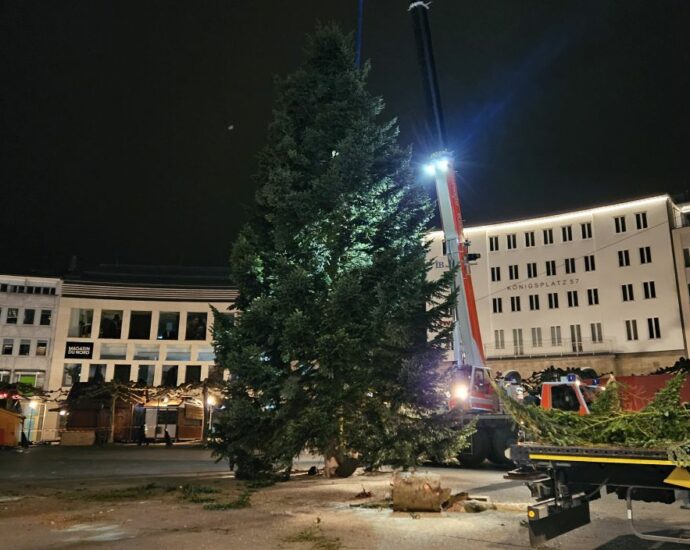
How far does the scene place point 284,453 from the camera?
1341 cm

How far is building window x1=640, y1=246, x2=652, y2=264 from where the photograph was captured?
4816cm

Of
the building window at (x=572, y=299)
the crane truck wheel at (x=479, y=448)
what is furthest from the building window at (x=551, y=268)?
the crane truck wheel at (x=479, y=448)

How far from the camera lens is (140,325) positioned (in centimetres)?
5222

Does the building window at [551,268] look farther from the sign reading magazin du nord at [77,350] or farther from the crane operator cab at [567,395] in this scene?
the sign reading magazin du nord at [77,350]

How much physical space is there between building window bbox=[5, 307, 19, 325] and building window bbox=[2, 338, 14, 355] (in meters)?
1.48

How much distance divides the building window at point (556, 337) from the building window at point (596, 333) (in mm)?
2694

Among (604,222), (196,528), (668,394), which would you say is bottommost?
(196,528)

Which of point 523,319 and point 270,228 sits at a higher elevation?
point 523,319

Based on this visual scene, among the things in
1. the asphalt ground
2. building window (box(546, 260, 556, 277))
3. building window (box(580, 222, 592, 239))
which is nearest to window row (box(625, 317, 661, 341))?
building window (box(546, 260, 556, 277))

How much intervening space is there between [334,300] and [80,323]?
1775 inches

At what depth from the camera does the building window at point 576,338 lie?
49.8 m

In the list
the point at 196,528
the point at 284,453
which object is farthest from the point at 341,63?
the point at 196,528

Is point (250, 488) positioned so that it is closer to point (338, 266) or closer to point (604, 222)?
point (338, 266)

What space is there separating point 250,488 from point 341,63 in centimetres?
1196
